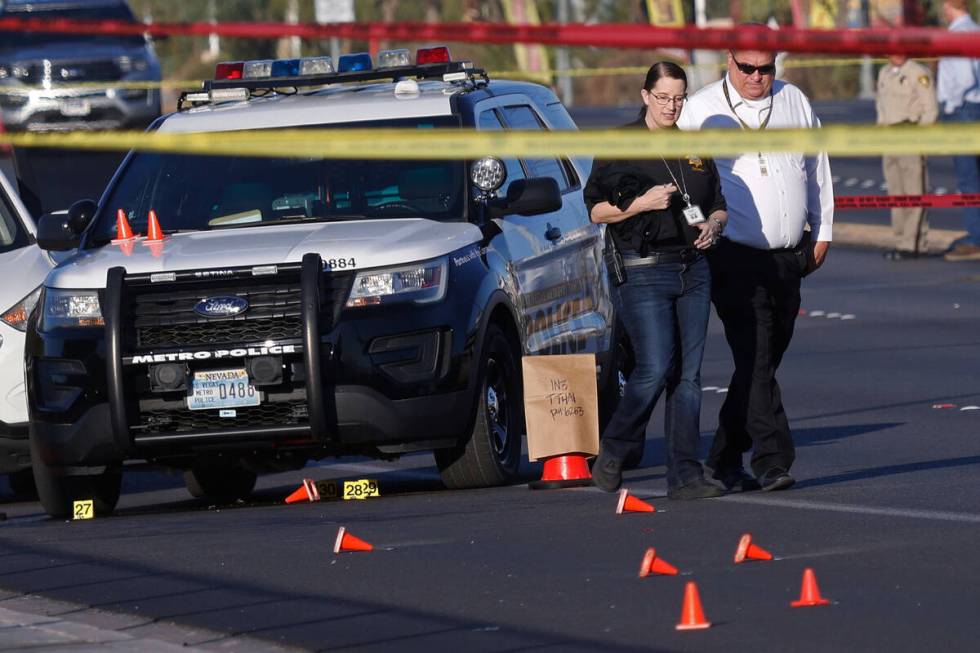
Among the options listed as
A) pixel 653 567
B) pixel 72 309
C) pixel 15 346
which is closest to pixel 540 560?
pixel 653 567

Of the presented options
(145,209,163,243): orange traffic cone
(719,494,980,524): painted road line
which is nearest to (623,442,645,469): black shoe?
(719,494,980,524): painted road line

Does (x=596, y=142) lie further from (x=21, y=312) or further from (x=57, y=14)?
(x=57, y=14)

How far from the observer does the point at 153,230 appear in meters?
11.2

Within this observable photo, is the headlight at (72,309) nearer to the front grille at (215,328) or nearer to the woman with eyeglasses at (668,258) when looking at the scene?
the front grille at (215,328)

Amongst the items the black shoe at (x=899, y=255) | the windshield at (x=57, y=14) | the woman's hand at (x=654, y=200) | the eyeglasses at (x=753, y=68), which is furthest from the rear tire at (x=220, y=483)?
the windshield at (x=57, y=14)

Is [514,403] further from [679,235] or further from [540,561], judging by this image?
[540,561]

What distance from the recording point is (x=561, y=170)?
12820mm

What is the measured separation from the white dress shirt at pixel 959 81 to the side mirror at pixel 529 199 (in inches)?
444

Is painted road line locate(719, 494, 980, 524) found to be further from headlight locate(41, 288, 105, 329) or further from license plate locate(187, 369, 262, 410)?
headlight locate(41, 288, 105, 329)

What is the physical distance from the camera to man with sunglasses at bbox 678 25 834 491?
10.2 meters

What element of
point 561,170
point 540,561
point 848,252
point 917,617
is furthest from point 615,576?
point 848,252

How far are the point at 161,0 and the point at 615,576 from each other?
65362mm

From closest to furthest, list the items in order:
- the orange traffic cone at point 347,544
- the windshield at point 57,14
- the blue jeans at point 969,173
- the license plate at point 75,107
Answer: the orange traffic cone at point 347,544
the blue jeans at point 969,173
the windshield at point 57,14
the license plate at point 75,107

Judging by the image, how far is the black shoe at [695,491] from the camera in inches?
400
